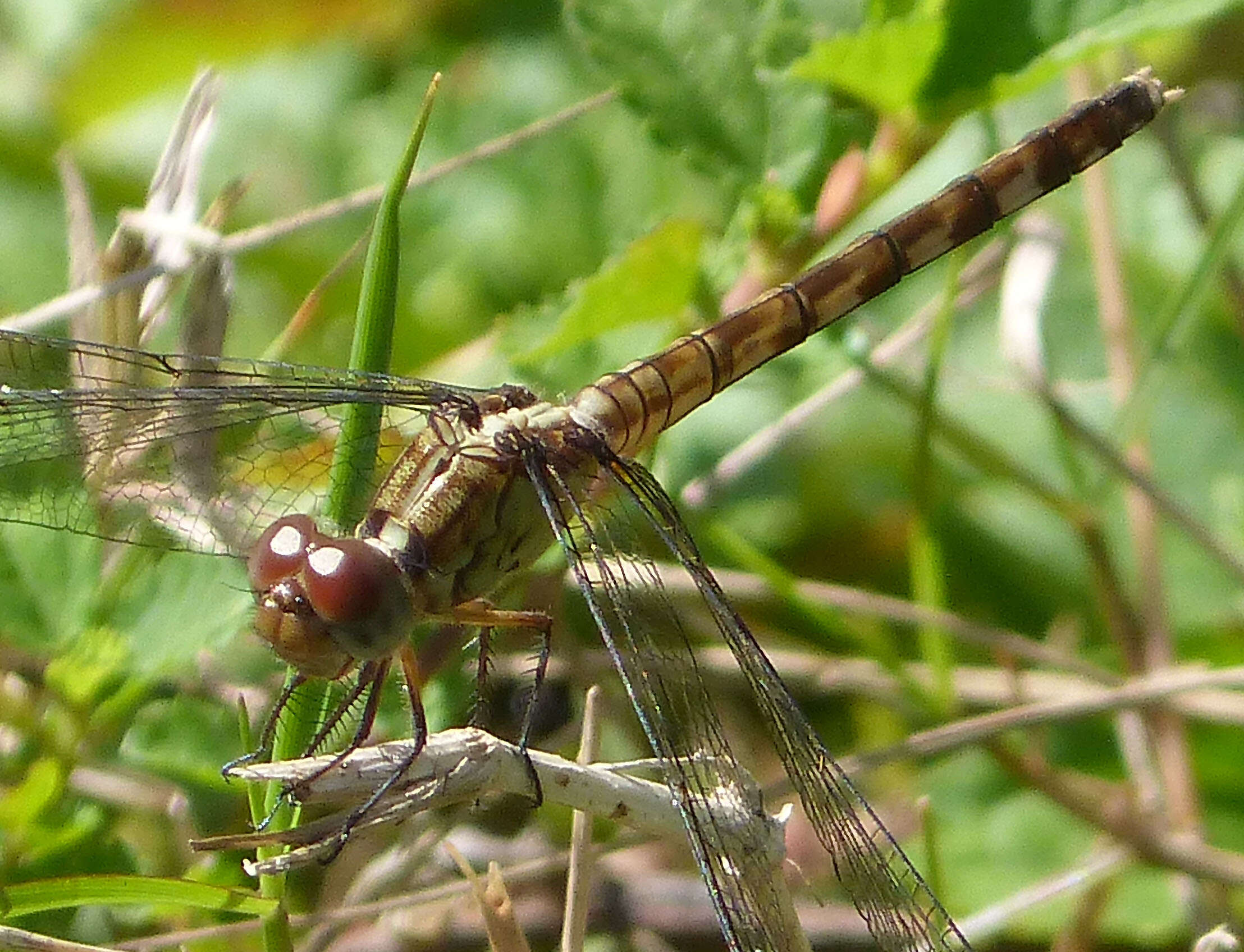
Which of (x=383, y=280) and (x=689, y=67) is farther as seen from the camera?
(x=689, y=67)

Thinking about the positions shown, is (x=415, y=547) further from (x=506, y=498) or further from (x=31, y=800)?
(x=31, y=800)

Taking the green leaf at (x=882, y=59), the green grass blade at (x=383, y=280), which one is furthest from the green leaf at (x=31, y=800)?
the green leaf at (x=882, y=59)

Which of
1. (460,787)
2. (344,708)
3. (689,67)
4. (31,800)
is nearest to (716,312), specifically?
(689,67)

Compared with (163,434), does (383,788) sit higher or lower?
lower

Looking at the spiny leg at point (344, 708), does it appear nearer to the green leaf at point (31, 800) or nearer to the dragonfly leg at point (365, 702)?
the dragonfly leg at point (365, 702)

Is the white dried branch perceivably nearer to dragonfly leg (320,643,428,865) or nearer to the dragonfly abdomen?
dragonfly leg (320,643,428,865)

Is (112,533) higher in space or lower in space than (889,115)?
lower

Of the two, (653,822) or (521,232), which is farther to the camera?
(521,232)

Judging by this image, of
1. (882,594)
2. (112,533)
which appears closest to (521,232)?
(882,594)

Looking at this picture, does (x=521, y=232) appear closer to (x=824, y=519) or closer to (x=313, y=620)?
(x=824, y=519)
